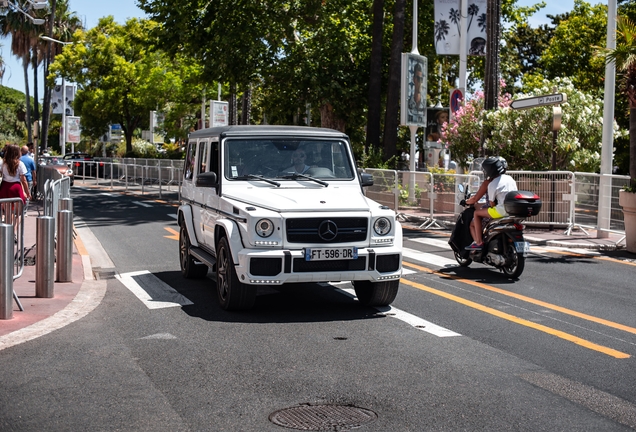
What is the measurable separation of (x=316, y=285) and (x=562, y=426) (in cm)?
608

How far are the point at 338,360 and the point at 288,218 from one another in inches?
80.8

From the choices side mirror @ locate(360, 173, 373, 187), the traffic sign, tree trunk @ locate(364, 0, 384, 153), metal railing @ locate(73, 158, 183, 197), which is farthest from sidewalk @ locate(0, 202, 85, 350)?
tree trunk @ locate(364, 0, 384, 153)

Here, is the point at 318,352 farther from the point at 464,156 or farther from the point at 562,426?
the point at 464,156

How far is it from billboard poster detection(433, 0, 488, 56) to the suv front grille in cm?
2219

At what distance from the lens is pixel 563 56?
163 feet

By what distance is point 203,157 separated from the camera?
11.3m

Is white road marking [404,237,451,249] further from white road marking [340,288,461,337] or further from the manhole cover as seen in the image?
the manhole cover

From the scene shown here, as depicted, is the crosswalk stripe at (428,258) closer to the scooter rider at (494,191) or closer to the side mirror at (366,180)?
the scooter rider at (494,191)

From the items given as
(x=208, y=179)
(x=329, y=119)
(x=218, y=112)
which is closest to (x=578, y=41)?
(x=329, y=119)

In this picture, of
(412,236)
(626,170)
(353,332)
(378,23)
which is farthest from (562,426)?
(626,170)

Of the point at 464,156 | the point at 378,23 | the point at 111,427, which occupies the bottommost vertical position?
the point at 111,427

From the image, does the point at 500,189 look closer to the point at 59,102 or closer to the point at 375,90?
the point at 375,90

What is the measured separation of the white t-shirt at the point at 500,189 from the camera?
12.1m

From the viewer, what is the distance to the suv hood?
8984 mm
